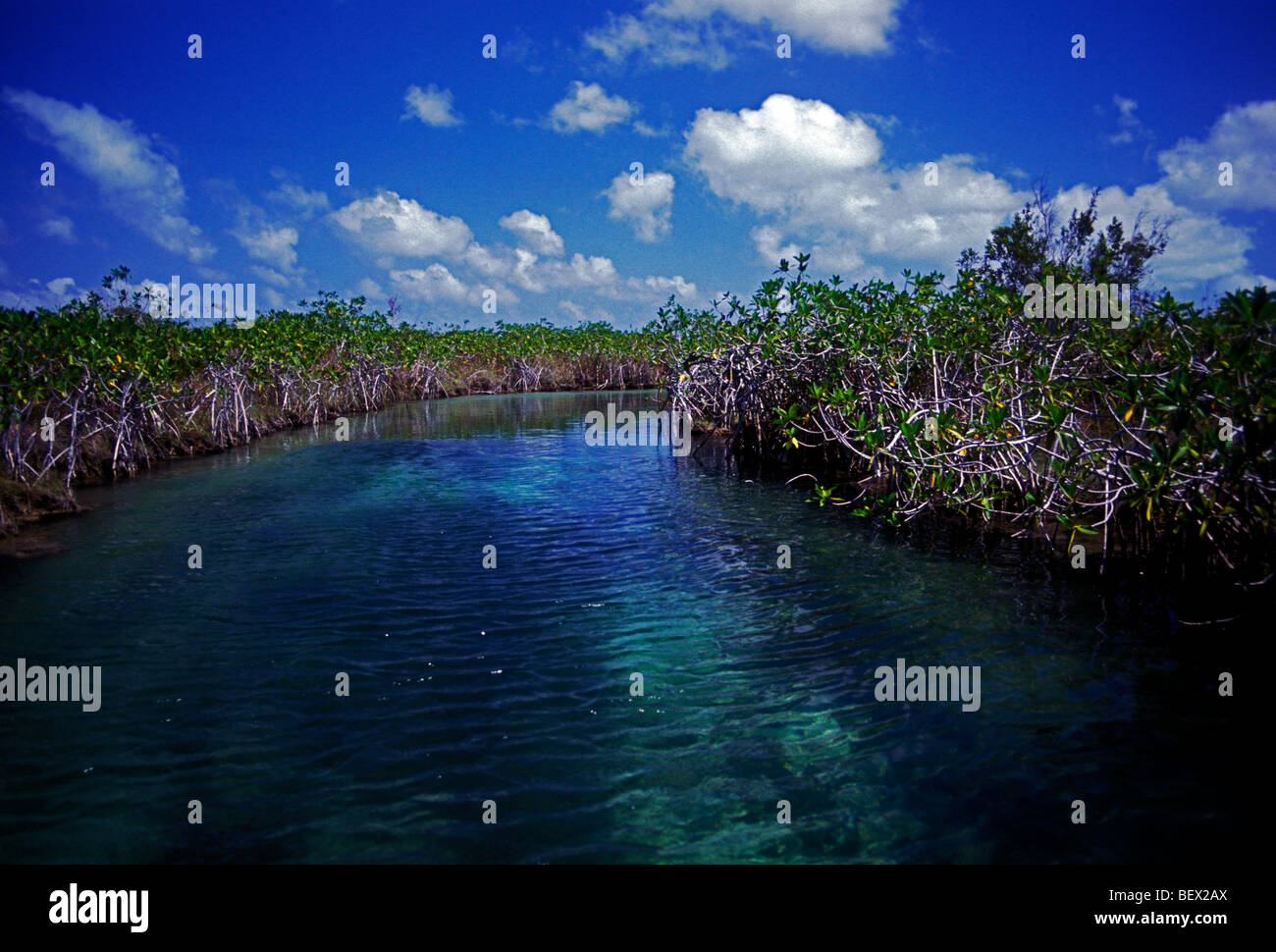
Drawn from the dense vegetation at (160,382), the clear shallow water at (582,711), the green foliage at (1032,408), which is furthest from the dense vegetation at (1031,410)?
the dense vegetation at (160,382)

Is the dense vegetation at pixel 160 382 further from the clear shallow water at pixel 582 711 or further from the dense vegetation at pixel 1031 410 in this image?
the dense vegetation at pixel 1031 410

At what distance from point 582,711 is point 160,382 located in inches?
560

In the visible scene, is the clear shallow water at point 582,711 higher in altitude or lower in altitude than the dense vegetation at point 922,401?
lower

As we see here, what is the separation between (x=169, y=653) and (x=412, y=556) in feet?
Answer: 9.71

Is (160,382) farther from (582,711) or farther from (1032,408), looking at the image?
(1032,408)

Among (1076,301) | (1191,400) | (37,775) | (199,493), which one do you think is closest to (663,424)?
(199,493)

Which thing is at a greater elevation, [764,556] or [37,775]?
[764,556]

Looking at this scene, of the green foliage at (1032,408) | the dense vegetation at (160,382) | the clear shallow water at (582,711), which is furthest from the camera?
the dense vegetation at (160,382)

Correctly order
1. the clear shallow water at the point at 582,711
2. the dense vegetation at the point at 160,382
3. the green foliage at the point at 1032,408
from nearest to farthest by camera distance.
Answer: the clear shallow water at the point at 582,711 < the green foliage at the point at 1032,408 < the dense vegetation at the point at 160,382

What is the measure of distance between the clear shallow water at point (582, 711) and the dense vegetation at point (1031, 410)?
119cm

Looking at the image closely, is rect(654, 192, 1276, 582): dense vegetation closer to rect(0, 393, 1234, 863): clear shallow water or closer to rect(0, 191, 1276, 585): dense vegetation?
rect(0, 191, 1276, 585): dense vegetation

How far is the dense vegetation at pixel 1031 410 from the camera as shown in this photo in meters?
5.89
